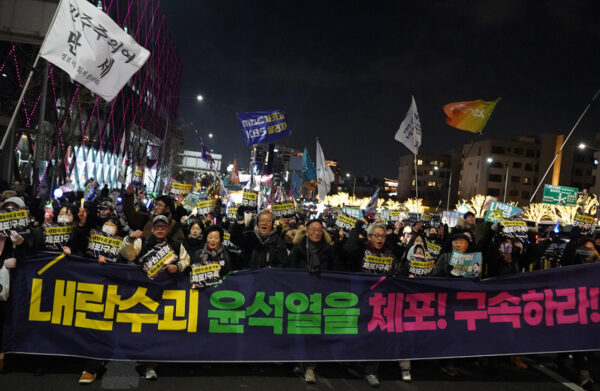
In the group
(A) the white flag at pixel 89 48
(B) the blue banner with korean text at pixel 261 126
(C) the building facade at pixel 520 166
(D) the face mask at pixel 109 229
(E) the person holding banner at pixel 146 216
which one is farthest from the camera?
(C) the building facade at pixel 520 166

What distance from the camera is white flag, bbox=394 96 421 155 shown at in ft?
45.4

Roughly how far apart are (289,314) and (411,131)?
10.3 metres

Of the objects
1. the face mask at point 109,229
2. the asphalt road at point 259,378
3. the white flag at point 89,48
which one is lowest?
the asphalt road at point 259,378

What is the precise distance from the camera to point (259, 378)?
4.96 meters

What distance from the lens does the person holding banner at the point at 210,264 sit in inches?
195

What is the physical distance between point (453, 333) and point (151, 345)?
3.53 metres

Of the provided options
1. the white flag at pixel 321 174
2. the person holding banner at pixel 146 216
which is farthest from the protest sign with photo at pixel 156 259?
the white flag at pixel 321 174

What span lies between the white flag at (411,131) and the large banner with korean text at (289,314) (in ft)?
28.1

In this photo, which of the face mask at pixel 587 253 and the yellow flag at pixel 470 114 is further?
the yellow flag at pixel 470 114

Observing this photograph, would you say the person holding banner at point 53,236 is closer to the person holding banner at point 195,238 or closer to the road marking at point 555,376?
the person holding banner at point 195,238

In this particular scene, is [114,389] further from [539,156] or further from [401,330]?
[539,156]

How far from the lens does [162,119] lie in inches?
2314

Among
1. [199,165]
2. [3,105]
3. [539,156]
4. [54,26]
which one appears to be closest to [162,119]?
[199,165]

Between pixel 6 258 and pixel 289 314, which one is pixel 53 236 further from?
pixel 289 314
